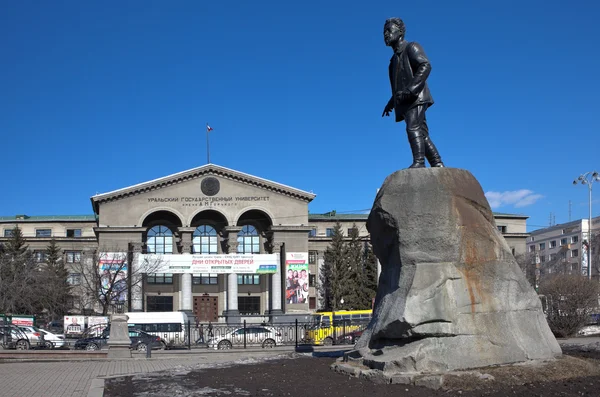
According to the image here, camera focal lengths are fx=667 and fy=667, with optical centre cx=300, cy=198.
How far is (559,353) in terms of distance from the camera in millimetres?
11539

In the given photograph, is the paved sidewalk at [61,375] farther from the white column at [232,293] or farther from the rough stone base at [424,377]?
the white column at [232,293]

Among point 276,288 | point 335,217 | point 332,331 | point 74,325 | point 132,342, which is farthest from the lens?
point 335,217

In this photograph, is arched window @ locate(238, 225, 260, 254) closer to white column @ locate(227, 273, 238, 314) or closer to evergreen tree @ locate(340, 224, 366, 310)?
white column @ locate(227, 273, 238, 314)

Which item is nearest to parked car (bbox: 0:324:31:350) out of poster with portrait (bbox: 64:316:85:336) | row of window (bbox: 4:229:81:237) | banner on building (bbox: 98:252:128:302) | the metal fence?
the metal fence

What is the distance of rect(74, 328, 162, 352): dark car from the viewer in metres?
33.1

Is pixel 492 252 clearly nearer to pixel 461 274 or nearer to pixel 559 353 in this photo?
pixel 461 274

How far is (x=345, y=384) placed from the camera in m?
10.7

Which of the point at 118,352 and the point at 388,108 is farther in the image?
the point at 118,352

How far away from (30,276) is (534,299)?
159ft

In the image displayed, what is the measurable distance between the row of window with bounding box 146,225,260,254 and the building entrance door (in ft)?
17.1

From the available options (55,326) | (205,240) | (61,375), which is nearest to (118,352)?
(61,375)

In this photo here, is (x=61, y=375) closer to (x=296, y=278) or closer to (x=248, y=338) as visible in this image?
(x=248, y=338)

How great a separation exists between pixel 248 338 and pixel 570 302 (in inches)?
640

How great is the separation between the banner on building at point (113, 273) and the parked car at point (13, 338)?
21.5m
